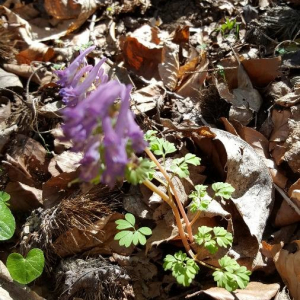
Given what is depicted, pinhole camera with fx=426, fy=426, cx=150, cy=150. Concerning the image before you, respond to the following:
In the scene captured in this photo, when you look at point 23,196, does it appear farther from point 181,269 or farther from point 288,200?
point 288,200

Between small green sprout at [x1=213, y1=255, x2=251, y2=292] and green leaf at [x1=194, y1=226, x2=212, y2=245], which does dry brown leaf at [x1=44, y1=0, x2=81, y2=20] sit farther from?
small green sprout at [x1=213, y1=255, x2=251, y2=292]

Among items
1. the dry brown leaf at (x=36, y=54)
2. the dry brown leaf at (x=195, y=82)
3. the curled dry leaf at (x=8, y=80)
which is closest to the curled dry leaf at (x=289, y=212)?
the dry brown leaf at (x=195, y=82)

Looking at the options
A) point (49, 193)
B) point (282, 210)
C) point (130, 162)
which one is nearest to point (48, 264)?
point (49, 193)

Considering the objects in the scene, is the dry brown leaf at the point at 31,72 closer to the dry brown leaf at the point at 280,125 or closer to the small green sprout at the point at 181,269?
the dry brown leaf at the point at 280,125

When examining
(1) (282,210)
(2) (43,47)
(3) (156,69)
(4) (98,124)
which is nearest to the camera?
(4) (98,124)

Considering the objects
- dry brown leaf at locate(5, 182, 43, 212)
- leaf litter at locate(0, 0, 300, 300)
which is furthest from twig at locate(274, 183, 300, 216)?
dry brown leaf at locate(5, 182, 43, 212)

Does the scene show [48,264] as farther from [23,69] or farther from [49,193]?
[23,69]

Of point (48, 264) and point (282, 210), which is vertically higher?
point (282, 210)
